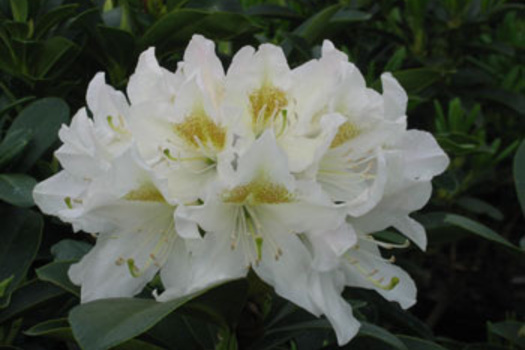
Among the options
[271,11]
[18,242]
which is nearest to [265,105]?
[18,242]

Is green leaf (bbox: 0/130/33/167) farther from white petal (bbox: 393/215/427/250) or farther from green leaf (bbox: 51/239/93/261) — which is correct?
white petal (bbox: 393/215/427/250)

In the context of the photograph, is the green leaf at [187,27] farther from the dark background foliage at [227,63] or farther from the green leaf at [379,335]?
the green leaf at [379,335]

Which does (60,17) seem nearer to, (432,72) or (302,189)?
(432,72)

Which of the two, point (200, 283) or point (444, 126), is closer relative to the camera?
point (200, 283)

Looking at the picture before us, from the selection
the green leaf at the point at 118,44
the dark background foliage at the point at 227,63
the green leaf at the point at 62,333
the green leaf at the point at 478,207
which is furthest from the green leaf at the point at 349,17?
the green leaf at the point at 62,333

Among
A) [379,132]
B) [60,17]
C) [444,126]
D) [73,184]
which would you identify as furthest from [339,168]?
[444,126]

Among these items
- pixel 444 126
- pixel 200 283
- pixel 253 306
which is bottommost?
pixel 444 126

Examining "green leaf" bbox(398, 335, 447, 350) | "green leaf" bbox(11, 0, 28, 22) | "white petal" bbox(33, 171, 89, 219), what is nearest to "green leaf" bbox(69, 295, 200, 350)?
"white petal" bbox(33, 171, 89, 219)
